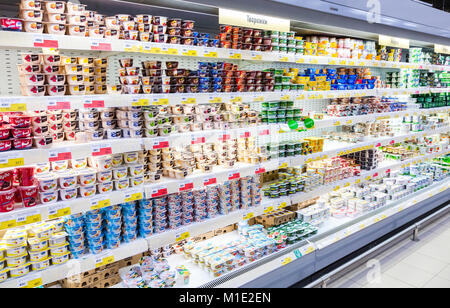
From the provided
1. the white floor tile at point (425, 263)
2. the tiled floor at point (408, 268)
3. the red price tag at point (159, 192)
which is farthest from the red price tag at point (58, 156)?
the white floor tile at point (425, 263)

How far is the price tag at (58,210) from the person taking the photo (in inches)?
73.6

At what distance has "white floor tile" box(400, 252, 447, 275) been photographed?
346cm

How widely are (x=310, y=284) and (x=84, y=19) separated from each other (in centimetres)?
271

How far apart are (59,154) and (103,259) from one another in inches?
29.1

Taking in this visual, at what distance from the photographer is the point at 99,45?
1.92 metres

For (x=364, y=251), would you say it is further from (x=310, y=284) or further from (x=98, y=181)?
(x=98, y=181)

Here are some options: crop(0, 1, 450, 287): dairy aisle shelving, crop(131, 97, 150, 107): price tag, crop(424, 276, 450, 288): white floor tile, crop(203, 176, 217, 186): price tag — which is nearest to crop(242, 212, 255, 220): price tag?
crop(0, 1, 450, 287): dairy aisle shelving

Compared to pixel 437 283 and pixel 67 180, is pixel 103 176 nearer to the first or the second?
pixel 67 180

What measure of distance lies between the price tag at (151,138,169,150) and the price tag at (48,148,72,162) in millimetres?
541

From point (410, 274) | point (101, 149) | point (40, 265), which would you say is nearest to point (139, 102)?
point (101, 149)

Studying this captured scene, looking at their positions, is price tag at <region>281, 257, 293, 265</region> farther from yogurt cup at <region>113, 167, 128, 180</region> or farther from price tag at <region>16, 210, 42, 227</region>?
price tag at <region>16, 210, 42, 227</region>

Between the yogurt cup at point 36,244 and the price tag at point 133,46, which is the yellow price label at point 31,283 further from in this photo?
the price tag at point 133,46
